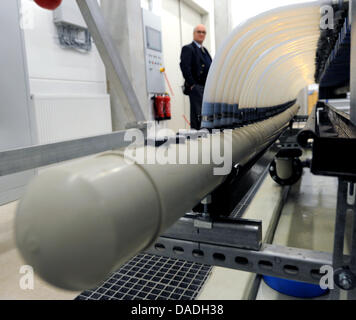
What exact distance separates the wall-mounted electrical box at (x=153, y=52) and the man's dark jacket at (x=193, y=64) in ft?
2.69

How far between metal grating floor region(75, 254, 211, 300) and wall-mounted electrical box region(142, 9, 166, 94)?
3409mm

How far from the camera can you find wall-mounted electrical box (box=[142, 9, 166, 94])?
440cm

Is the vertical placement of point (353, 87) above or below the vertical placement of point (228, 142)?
above

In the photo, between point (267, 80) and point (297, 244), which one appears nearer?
point (297, 244)

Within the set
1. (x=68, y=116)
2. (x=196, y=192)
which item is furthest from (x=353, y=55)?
(x=68, y=116)

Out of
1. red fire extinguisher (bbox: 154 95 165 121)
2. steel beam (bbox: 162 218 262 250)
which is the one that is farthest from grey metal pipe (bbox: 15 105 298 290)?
red fire extinguisher (bbox: 154 95 165 121)

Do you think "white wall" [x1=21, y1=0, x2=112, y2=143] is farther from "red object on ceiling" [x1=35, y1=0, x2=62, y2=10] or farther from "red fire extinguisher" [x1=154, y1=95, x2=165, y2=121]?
"red object on ceiling" [x1=35, y1=0, x2=62, y2=10]

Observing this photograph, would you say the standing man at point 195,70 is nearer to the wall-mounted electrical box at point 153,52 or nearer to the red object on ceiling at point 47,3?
the wall-mounted electrical box at point 153,52

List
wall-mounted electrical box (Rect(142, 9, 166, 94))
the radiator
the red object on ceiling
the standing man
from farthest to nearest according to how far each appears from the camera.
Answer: wall-mounted electrical box (Rect(142, 9, 166, 94)), the standing man, the radiator, the red object on ceiling
